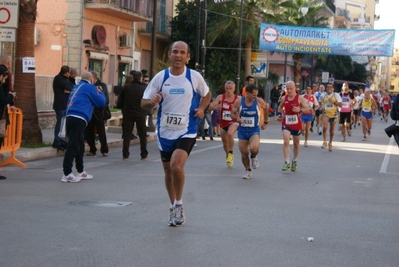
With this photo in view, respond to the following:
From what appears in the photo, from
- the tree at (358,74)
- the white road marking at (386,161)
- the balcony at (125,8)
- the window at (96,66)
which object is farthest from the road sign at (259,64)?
the tree at (358,74)

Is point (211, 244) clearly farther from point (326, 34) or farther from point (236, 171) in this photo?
point (326, 34)

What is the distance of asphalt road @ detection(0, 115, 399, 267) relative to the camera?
24.1 feet

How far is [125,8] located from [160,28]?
8.45m

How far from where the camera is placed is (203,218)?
9.57 m

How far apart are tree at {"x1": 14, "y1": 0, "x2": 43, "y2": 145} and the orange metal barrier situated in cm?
289

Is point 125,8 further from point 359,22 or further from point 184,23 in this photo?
point 359,22

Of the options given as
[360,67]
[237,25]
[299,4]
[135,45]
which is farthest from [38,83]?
[360,67]

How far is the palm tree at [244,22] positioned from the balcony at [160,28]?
2336 millimetres

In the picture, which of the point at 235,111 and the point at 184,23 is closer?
the point at 235,111

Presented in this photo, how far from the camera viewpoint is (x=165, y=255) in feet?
23.9

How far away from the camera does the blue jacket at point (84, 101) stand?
13375 millimetres

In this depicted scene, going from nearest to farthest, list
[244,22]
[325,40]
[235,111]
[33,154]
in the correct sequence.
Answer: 1. [235,111]
2. [33,154]
3. [325,40]
4. [244,22]

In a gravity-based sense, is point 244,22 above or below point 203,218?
above

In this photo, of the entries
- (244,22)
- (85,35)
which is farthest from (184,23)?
(85,35)
